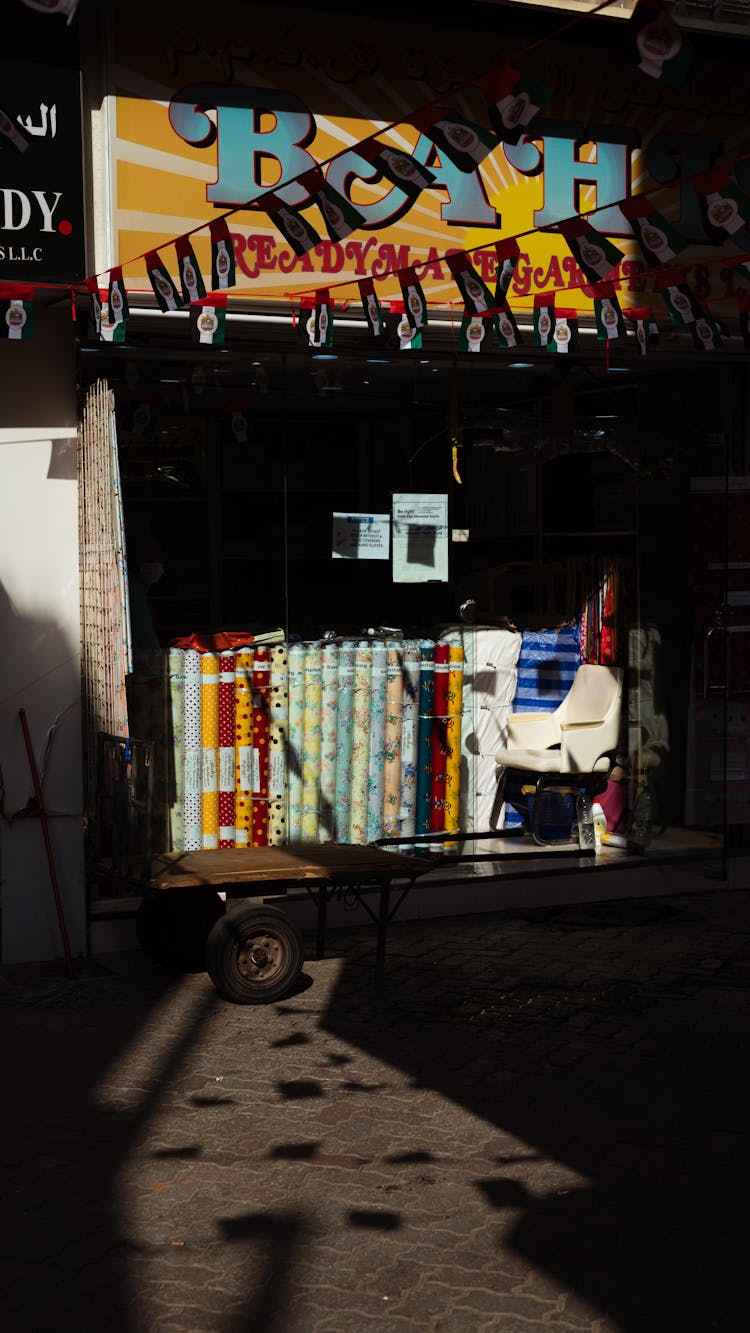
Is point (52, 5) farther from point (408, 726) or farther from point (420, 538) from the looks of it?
point (408, 726)

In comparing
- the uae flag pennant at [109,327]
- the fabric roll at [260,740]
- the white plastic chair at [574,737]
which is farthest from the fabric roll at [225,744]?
the uae flag pennant at [109,327]

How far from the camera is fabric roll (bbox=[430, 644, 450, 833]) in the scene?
9.59 meters

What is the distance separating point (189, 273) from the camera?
313 inches

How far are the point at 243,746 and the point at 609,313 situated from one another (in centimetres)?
310

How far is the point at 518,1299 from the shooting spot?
4520 mm

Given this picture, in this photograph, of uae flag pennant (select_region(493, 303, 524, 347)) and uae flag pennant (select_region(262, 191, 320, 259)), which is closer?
uae flag pennant (select_region(262, 191, 320, 259))

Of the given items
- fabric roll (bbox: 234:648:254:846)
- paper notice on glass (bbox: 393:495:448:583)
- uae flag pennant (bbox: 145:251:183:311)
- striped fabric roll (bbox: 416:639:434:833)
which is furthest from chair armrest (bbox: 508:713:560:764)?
uae flag pennant (bbox: 145:251:183:311)

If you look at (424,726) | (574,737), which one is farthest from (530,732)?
(424,726)

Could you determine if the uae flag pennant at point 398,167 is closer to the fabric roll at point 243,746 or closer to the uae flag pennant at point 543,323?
the uae flag pennant at point 543,323

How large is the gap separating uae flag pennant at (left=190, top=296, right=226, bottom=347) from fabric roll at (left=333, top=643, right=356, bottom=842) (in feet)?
6.66

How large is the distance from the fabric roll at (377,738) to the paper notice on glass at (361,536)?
54 centimetres

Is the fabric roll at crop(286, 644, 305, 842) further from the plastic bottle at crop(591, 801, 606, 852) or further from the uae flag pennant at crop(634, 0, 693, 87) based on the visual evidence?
the uae flag pennant at crop(634, 0, 693, 87)

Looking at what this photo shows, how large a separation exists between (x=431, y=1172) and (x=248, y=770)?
385 cm

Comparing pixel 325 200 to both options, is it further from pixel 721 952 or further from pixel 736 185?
pixel 721 952
